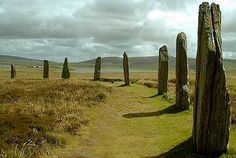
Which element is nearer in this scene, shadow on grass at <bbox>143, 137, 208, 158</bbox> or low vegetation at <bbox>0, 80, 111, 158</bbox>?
shadow on grass at <bbox>143, 137, 208, 158</bbox>

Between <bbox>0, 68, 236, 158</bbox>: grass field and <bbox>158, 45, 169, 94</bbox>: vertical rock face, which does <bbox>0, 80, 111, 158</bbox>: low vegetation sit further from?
<bbox>158, 45, 169, 94</bbox>: vertical rock face

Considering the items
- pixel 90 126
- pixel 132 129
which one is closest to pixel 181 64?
pixel 132 129

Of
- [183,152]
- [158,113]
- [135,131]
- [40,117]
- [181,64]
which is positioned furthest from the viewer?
[181,64]

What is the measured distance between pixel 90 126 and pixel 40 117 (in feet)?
8.70

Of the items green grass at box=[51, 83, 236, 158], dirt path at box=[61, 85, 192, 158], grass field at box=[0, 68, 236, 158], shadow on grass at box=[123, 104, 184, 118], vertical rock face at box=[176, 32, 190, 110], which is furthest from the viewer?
vertical rock face at box=[176, 32, 190, 110]

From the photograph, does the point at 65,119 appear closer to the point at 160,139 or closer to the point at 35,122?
the point at 35,122

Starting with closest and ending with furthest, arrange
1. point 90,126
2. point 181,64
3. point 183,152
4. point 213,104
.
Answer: point 213,104
point 183,152
point 90,126
point 181,64

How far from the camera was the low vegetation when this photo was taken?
18156 millimetres

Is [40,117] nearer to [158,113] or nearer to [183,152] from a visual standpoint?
[183,152]

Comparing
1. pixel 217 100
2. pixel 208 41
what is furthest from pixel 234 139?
pixel 208 41

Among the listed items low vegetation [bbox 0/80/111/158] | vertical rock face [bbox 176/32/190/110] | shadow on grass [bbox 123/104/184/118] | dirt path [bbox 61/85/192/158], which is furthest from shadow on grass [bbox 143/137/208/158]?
vertical rock face [bbox 176/32/190/110]

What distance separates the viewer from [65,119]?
23.7m

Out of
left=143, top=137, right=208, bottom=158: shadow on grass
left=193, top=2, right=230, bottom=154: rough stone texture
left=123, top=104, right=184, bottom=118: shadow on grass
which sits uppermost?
left=193, top=2, right=230, bottom=154: rough stone texture

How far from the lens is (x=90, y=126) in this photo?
2395 cm
